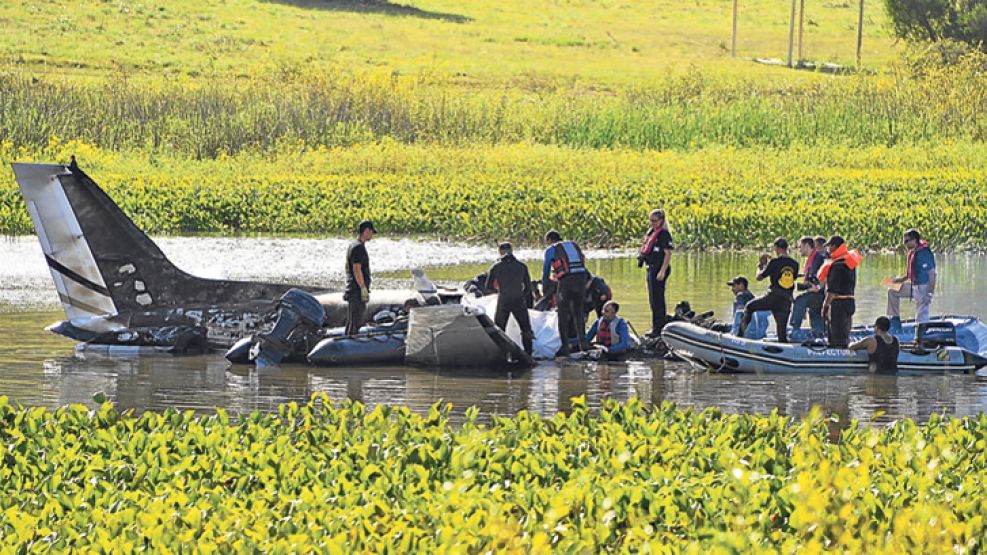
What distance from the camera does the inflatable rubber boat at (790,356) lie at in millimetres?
19391

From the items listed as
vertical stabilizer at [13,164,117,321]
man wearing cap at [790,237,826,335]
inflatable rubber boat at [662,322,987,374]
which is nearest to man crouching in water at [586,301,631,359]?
inflatable rubber boat at [662,322,987,374]

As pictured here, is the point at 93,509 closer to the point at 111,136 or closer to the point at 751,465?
the point at 751,465

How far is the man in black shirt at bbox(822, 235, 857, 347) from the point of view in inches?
770

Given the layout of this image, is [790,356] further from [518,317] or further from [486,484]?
[486,484]

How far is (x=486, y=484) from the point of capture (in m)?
10.5

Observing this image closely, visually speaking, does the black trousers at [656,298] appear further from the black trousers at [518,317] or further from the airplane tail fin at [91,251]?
the airplane tail fin at [91,251]

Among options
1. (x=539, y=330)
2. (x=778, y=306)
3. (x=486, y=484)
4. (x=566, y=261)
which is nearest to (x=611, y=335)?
(x=539, y=330)

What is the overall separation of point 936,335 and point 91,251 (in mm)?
11068

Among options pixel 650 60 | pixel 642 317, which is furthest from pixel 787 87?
pixel 642 317

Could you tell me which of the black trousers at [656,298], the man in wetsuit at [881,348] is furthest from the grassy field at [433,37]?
the man in wetsuit at [881,348]

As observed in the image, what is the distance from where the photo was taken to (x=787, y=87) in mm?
63062

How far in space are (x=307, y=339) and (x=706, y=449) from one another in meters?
9.88

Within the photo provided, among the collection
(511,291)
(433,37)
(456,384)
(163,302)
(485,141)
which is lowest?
(456,384)

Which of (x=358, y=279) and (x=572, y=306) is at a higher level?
(x=358, y=279)
